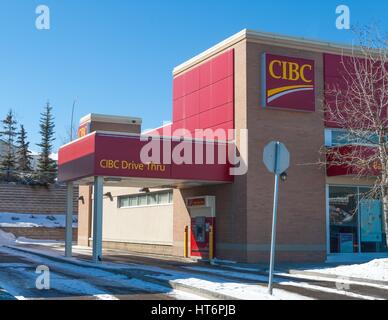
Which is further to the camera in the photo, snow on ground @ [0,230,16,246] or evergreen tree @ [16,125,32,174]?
evergreen tree @ [16,125,32,174]

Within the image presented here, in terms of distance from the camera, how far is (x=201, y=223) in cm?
2547

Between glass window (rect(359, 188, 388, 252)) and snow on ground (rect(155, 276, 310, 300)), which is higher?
glass window (rect(359, 188, 388, 252))

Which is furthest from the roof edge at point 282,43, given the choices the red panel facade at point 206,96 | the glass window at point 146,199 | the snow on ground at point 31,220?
the snow on ground at point 31,220

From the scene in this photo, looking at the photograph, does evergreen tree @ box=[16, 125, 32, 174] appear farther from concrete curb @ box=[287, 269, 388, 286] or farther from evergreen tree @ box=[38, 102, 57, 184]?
concrete curb @ box=[287, 269, 388, 286]

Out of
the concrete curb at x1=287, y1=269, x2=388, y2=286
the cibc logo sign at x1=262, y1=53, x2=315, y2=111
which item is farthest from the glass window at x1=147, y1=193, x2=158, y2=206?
the concrete curb at x1=287, y1=269, x2=388, y2=286

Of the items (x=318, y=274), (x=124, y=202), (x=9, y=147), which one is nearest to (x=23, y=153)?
(x=9, y=147)

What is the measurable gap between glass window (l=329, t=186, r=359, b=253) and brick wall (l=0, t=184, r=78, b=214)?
32948 millimetres

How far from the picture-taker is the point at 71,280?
49.9 feet

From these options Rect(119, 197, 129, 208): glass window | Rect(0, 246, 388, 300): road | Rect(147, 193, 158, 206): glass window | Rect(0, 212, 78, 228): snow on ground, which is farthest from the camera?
Rect(0, 212, 78, 228): snow on ground

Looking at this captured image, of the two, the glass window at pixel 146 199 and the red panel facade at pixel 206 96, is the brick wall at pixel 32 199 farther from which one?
the red panel facade at pixel 206 96

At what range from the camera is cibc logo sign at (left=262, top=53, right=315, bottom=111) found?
76.7 feet

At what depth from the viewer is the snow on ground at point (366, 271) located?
16.9m

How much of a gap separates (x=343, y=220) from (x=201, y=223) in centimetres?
590

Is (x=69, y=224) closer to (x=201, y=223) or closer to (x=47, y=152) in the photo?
(x=201, y=223)
